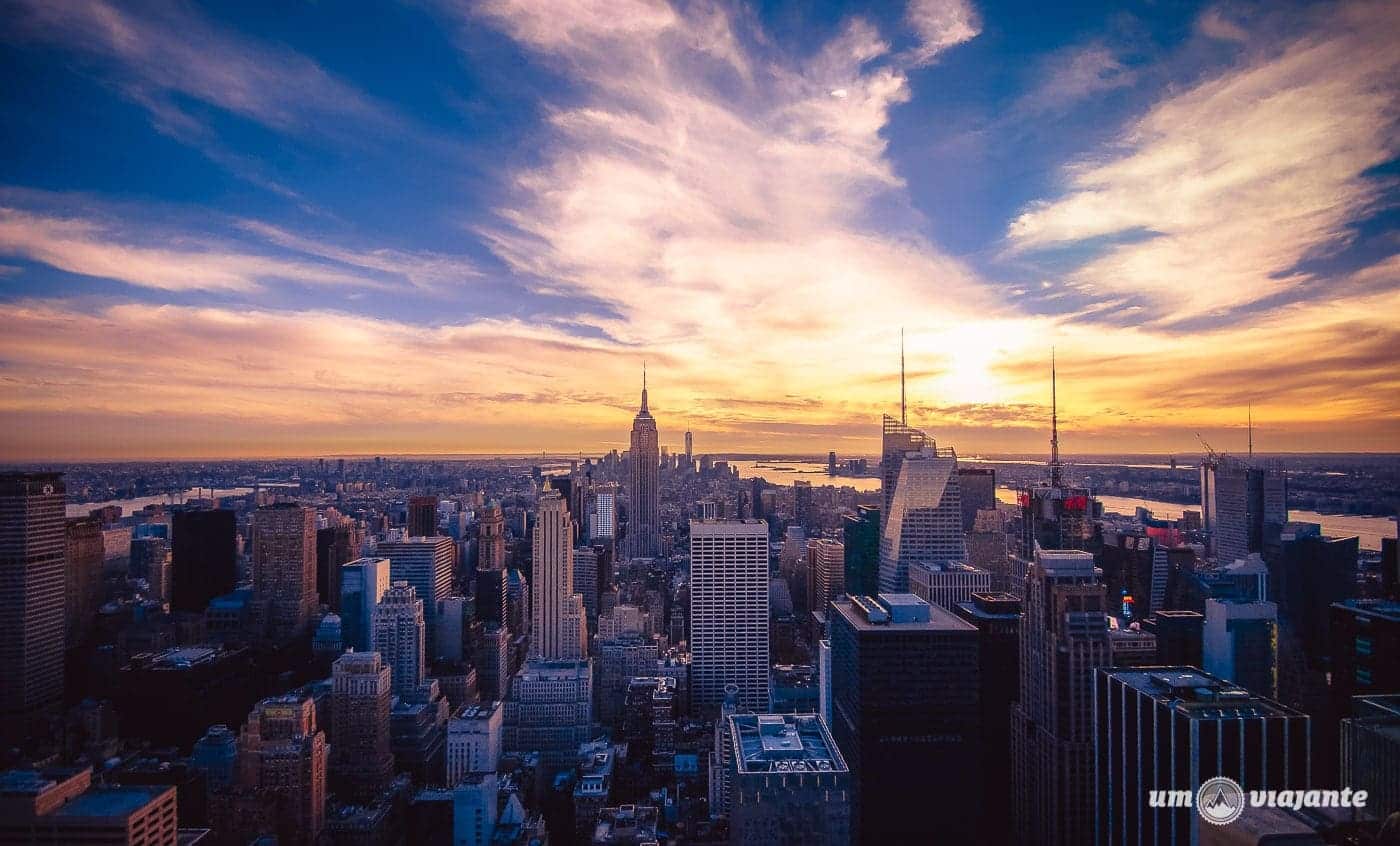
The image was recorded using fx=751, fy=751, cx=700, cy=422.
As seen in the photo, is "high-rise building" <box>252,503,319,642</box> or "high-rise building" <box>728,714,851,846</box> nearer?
"high-rise building" <box>728,714,851,846</box>

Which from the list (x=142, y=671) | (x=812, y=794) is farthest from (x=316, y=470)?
(x=812, y=794)

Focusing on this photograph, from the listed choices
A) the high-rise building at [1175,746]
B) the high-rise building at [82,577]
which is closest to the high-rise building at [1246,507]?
the high-rise building at [1175,746]

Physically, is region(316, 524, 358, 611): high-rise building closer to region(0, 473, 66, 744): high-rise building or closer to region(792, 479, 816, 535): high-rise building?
region(0, 473, 66, 744): high-rise building

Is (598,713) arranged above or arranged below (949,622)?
below

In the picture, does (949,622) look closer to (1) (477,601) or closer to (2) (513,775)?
(2) (513,775)

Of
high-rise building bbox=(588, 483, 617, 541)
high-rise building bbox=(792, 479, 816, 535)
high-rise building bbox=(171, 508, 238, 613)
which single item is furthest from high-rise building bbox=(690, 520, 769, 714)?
high-rise building bbox=(792, 479, 816, 535)

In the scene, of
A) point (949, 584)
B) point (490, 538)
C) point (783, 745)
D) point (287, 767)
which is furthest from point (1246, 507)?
point (490, 538)

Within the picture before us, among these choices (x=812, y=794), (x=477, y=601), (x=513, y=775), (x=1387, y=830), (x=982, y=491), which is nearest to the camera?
(x=1387, y=830)
